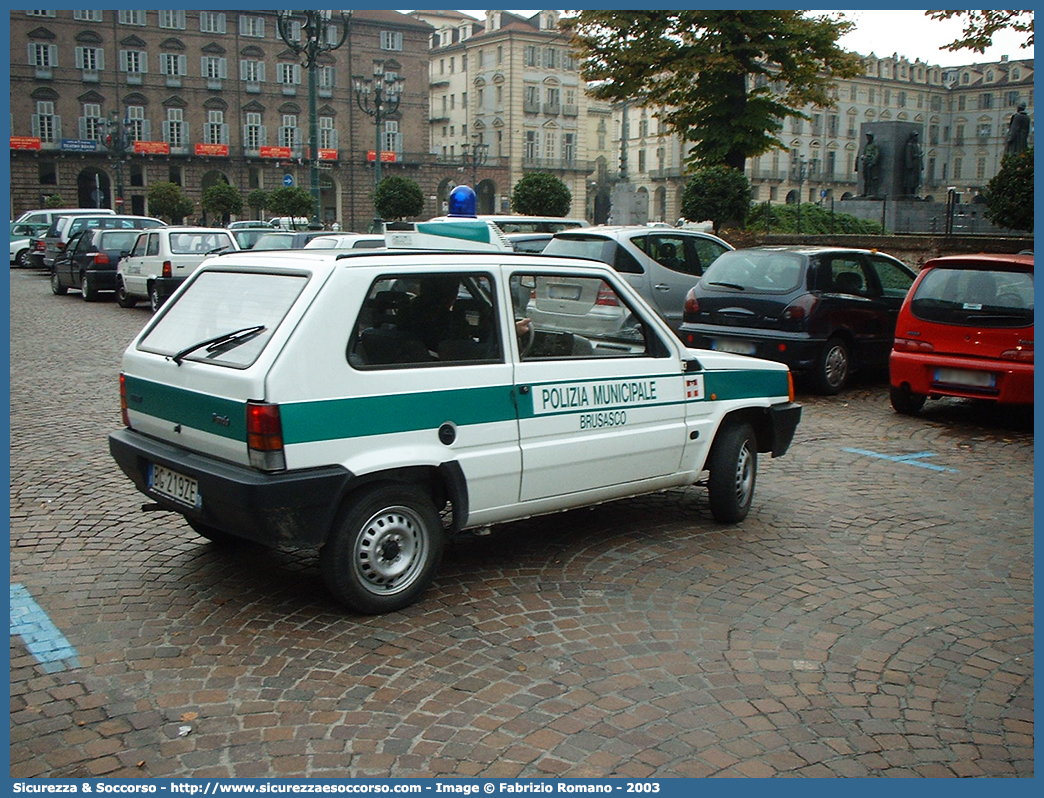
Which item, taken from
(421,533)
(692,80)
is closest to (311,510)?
(421,533)

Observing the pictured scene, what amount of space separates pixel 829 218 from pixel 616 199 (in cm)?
640

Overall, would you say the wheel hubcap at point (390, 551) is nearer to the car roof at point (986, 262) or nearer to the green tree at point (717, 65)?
the car roof at point (986, 262)

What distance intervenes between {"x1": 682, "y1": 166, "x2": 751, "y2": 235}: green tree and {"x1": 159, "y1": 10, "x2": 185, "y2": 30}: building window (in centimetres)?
6669

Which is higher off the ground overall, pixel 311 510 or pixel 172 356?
pixel 172 356

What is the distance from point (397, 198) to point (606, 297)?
2951 cm

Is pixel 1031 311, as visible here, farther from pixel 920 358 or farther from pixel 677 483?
pixel 677 483

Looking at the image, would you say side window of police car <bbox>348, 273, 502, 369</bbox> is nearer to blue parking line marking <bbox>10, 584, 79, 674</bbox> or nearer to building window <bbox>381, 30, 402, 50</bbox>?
blue parking line marking <bbox>10, 584, 79, 674</bbox>

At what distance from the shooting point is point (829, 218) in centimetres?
3106

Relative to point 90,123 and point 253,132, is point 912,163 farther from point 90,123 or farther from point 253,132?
point 90,123

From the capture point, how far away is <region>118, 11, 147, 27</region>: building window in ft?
258

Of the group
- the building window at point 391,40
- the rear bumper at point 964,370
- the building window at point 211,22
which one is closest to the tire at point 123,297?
the rear bumper at point 964,370

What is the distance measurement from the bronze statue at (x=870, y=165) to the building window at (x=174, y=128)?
62.0 meters

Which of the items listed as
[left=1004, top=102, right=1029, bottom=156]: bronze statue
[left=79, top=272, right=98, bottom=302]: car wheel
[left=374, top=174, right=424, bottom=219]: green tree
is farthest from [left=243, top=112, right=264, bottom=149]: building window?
[left=1004, top=102, right=1029, bottom=156]: bronze statue

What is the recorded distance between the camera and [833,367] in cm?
1222
